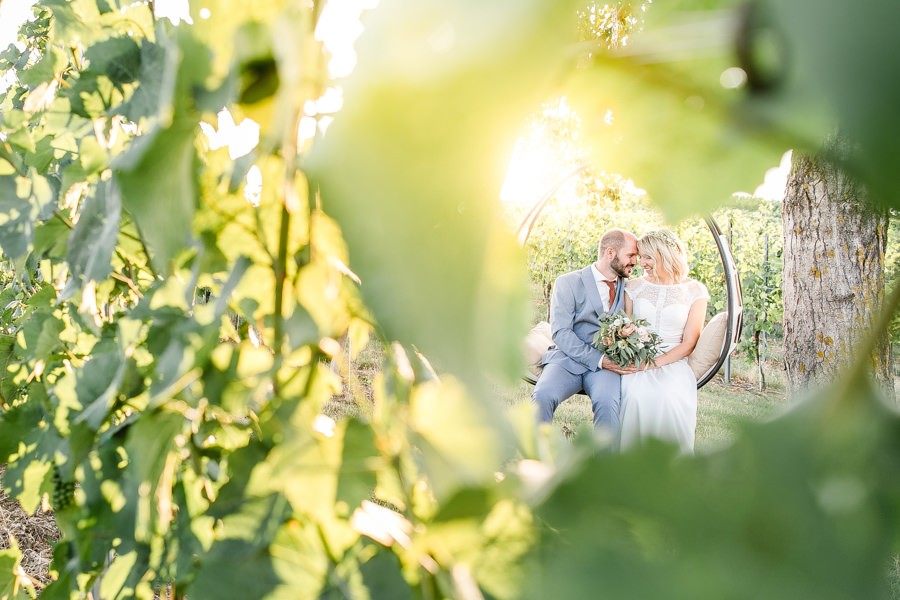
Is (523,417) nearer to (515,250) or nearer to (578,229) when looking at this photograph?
(515,250)

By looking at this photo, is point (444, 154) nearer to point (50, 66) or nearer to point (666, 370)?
point (50, 66)

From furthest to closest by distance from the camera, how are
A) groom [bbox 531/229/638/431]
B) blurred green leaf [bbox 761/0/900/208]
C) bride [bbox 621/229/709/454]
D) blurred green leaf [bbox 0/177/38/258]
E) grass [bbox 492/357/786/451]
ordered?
grass [bbox 492/357/786/451] → bride [bbox 621/229/709/454] → groom [bbox 531/229/638/431] → blurred green leaf [bbox 0/177/38/258] → blurred green leaf [bbox 761/0/900/208]

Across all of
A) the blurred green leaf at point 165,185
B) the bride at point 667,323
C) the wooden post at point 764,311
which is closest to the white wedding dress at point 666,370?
the bride at point 667,323

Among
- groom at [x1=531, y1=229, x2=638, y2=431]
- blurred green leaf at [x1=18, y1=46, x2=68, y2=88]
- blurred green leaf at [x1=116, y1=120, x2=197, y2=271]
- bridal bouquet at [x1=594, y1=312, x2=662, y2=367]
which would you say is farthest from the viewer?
groom at [x1=531, y1=229, x2=638, y2=431]

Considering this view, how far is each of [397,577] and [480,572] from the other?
2.0 inches

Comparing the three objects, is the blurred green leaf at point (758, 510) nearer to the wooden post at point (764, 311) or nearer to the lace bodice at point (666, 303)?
the lace bodice at point (666, 303)

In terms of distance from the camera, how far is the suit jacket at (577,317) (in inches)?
169

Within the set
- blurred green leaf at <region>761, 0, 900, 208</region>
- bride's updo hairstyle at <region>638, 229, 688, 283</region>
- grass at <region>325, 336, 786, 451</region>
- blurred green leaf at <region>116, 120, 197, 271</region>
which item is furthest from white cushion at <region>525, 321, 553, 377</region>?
blurred green leaf at <region>761, 0, 900, 208</region>

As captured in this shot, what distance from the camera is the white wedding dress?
444cm

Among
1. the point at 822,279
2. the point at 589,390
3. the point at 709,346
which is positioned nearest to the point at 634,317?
the point at 589,390

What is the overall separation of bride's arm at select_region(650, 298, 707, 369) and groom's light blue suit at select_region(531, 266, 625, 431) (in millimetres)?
353

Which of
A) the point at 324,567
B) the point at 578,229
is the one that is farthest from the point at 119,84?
the point at 578,229

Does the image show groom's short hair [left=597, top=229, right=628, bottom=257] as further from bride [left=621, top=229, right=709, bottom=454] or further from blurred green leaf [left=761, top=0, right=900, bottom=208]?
blurred green leaf [left=761, top=0, right=900, bottom=208]

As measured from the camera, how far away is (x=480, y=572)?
0.79 ft
